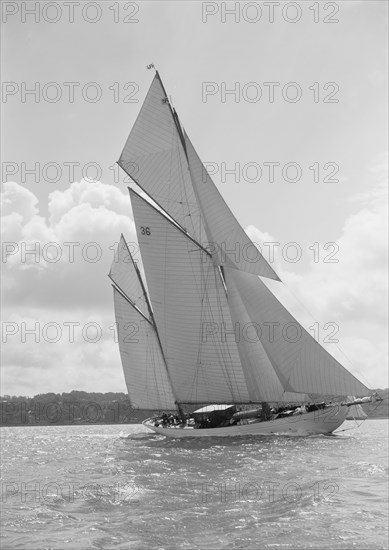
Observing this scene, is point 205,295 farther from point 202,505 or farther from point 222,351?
point 202,505

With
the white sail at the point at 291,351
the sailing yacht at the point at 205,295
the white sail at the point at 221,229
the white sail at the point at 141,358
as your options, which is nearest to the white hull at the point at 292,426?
the sailing yacht at the point at 205,295

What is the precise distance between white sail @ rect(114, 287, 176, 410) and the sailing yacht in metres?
4.87

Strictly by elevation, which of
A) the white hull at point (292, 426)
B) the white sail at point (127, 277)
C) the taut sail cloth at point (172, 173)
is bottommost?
the white hull at point (292, 426)

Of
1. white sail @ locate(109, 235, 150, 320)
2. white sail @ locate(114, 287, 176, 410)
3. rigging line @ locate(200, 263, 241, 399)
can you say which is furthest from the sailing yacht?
white sail @ locate(109, 235, 150, 320)

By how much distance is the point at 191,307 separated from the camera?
51125 mm

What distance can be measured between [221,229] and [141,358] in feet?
50.1

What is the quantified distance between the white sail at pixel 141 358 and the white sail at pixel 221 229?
11617 mm

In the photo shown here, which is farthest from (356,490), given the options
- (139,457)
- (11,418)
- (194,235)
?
(11,418)

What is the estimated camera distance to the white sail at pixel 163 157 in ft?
170

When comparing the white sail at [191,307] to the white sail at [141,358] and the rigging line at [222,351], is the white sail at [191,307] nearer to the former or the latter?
the rigging line at [222,351]

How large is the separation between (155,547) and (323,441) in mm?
33323

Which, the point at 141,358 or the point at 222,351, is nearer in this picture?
the point at 222,351

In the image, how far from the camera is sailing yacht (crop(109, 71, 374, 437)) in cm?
4966

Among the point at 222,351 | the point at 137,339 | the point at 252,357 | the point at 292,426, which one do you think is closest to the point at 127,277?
the point at 137,339
